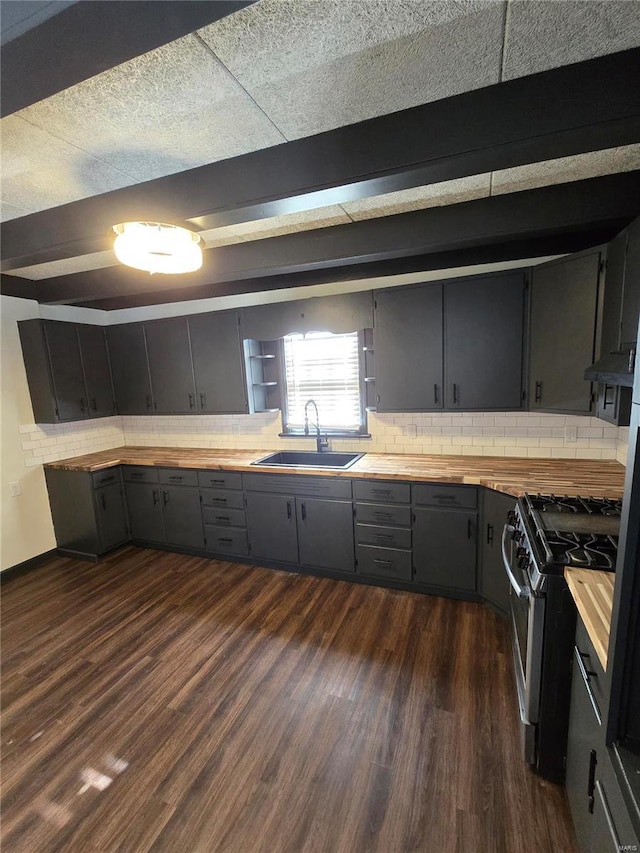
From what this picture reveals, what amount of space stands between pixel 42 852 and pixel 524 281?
3734 millimetres

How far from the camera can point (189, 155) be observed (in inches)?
61.0

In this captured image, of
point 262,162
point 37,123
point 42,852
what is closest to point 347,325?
point 262,162

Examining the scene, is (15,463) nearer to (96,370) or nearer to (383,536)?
(96,370)

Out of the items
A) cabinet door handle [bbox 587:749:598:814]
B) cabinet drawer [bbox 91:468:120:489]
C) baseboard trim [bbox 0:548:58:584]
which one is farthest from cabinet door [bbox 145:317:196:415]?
cabinet door handle [bbox 587:749:598:814]

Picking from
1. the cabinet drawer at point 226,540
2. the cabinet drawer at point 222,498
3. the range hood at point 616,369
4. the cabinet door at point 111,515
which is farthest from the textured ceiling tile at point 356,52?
the cabinet door at point 111,515

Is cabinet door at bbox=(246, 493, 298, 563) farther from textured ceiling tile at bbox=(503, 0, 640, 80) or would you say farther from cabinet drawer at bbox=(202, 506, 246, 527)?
textured ceiling tile at bbox=(503, 0, 640, 80)

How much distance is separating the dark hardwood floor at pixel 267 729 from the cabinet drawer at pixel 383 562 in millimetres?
146

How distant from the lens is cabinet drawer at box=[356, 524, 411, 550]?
2.76m

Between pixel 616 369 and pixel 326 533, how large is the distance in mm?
2197

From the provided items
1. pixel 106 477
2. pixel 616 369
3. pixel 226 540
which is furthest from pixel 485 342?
pixel 106 477

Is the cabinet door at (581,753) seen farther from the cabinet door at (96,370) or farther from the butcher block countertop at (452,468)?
the cabinet door at (96,370)

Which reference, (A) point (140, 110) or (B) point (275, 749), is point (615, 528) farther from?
(A) point (140, 110)

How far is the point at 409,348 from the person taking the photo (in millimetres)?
2844

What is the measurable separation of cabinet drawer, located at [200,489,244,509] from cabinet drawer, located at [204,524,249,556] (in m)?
0.22
